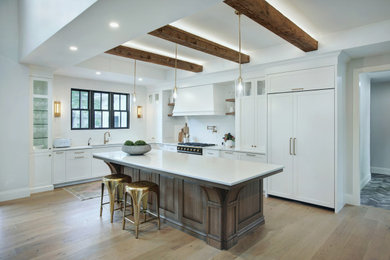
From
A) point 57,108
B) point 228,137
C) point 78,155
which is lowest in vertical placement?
point 78,155

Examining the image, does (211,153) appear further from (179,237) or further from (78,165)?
(78,165)

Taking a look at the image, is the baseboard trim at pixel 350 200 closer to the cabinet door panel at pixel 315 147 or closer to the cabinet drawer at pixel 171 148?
the cabinet door panel at pixel 315 147

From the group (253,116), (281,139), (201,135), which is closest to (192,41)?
(253,116)

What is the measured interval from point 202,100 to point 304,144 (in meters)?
2.57

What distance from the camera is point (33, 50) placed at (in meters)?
3.79

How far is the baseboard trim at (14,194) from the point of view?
14.1ft

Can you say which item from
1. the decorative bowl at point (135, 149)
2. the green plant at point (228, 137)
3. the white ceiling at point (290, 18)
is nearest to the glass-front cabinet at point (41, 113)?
the white ceiling at point (290, 18)

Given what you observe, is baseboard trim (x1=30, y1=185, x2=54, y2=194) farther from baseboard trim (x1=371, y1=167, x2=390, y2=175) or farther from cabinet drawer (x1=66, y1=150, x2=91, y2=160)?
baseboard trim (x1=371, y1=167, x2=390, y2=175)

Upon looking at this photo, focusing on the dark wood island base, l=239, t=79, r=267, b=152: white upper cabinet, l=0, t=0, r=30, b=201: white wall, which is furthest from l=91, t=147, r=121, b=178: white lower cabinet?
l=239, t=79, r=267, b=152: white upper cabinet

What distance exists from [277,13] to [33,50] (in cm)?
366

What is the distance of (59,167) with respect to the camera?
5.17 metres

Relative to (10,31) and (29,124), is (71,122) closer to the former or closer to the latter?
(29,124)

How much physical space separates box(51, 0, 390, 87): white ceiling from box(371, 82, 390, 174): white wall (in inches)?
140

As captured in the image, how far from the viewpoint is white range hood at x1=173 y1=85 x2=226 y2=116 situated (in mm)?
5598
